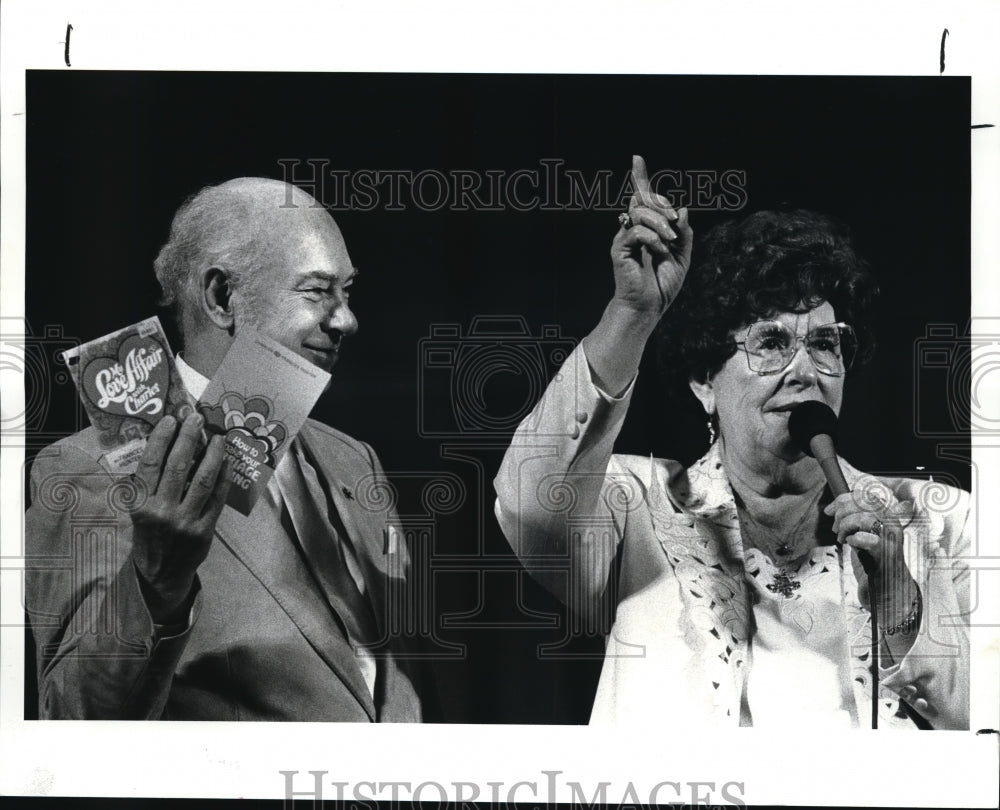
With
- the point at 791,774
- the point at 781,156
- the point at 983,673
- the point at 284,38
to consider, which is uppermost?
the point at 284,38

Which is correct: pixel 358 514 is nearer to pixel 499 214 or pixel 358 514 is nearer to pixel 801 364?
pixel 499 214

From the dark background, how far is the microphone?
57 millimetres

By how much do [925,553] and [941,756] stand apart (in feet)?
1.99

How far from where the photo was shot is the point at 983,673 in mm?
3135

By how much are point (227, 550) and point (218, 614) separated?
19 cm

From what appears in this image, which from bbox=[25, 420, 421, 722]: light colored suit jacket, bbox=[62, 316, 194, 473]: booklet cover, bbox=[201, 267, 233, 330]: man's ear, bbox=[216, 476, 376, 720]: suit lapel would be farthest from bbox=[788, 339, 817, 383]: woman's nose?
bbox=[62, 316, 194, 473]: booklet cover

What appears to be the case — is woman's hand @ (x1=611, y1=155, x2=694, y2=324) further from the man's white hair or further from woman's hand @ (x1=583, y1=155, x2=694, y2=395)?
the man's white hair

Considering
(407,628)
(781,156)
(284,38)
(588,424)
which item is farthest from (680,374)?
(284,38)

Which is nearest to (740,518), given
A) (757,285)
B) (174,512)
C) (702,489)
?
(702,489)

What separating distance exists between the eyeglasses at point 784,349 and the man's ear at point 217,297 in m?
1.54

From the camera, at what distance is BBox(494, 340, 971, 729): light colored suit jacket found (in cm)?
312

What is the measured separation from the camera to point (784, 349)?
3.15m

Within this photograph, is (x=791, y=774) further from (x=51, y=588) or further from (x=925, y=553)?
(x=51, y=588)

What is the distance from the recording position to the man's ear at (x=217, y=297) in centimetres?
315
